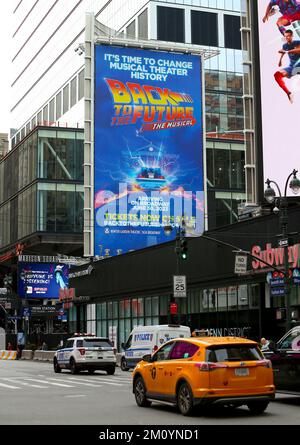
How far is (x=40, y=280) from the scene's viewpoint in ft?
269

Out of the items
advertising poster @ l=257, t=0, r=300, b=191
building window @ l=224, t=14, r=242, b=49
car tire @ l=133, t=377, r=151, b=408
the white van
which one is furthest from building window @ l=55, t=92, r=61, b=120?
car tire @ l=133, t=377, r=151, b=408

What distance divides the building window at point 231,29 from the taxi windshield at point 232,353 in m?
70.8

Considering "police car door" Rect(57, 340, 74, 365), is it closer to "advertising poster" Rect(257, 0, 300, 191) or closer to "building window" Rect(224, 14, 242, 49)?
"advertising poster" Rect(257, 0, 300, 191)

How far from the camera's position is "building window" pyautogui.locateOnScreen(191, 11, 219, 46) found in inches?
3118

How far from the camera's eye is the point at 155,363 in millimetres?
16672

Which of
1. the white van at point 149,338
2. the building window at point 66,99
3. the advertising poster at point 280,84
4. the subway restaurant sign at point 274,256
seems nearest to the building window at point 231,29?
the building window at point 66,99

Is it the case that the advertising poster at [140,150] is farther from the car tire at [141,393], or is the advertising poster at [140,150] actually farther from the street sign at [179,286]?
the car tire at [141,393]

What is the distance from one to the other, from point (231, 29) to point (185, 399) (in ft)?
237

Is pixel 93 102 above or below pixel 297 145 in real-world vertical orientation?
above

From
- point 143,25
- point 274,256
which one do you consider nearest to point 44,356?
point 274,256

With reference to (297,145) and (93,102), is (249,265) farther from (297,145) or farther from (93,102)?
(93,102)

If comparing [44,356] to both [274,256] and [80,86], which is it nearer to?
[274,256]
